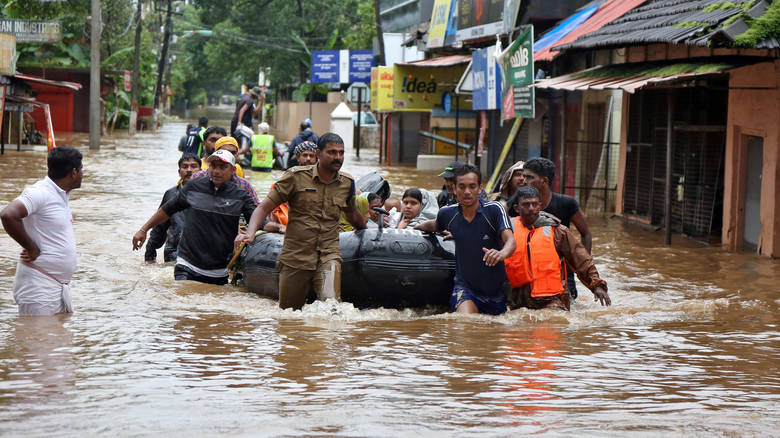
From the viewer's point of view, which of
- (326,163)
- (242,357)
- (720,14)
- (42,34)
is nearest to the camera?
(242,357)

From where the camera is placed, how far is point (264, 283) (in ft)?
30.5

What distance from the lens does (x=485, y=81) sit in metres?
22.1

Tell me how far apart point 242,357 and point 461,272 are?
206cm

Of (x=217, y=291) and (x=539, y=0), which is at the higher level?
(x=539, y=0)

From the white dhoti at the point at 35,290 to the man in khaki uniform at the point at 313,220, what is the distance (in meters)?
1.44


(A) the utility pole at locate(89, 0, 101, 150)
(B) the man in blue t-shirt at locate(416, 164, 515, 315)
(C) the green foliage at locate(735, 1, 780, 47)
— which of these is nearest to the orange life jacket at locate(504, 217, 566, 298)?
(B) the man in blue t-shirt at locate(416, 164, 515, 315)

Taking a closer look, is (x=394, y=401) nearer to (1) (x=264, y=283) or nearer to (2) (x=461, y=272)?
(2) (x=461, y=272)

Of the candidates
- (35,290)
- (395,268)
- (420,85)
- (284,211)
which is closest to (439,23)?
(420,85)

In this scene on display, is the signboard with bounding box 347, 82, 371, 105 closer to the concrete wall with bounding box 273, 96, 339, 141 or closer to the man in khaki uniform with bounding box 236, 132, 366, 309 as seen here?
the concrete wall with bounding box 273, 96, 339, 141

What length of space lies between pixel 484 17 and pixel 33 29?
14.4 meters

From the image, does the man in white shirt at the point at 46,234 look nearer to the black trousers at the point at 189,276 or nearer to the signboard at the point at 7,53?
the black trousers at the point at 189,276

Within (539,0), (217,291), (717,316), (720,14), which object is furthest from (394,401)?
(539,0)

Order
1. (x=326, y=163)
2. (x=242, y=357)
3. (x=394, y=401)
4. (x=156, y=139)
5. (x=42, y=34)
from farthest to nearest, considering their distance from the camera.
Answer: (x=156, y=139), (x=42, y=34), (x=326, y=163), (x=242, y=357), (x=394, y=401)

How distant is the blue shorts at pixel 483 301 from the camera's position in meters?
8.01
